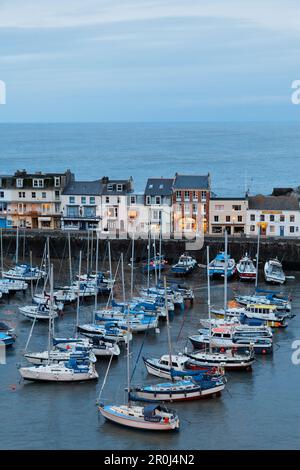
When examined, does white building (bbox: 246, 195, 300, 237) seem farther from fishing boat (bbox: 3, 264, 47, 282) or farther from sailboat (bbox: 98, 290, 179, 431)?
sailboat (bbox: 98, 290, 179, 431)

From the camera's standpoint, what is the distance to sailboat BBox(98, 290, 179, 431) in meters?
26.9

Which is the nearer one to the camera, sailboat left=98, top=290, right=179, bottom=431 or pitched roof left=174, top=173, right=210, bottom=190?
sailboat left=98, top=290, right=179, bottom=431

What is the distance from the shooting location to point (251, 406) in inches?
1147

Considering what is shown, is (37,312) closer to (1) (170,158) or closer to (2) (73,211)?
(2) (73,211)

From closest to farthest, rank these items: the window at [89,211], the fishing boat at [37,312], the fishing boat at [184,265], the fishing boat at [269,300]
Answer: the fishing boat at [37,312], the fishing boat at [269,300], the fishing boat at [184,265], the window at [89,211]

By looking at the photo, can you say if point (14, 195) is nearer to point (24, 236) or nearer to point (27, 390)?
point (24, 236)

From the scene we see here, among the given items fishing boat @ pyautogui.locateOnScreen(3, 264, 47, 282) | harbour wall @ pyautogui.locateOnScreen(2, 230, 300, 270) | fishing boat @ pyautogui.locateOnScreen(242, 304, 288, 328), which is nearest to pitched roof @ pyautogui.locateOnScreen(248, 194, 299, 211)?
harbour wall @ pyautogui.locateOnScreen(2, 230, 300, 270)

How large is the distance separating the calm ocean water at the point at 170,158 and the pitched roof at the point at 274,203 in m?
27.0

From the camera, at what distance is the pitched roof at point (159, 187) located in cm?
Answer: 5416

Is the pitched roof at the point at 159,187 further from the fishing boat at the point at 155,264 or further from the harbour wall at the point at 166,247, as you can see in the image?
the fishing boat at the point at 155,264

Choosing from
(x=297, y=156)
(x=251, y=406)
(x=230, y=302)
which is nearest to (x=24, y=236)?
(x=230, y=302)

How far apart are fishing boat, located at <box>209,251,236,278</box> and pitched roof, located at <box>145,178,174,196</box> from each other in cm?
638

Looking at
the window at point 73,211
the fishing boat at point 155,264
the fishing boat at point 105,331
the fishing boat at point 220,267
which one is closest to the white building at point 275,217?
the fishing boat at point 220,267

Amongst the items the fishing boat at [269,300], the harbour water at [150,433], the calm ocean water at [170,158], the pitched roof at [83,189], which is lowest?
the harbour water at [150,433]
